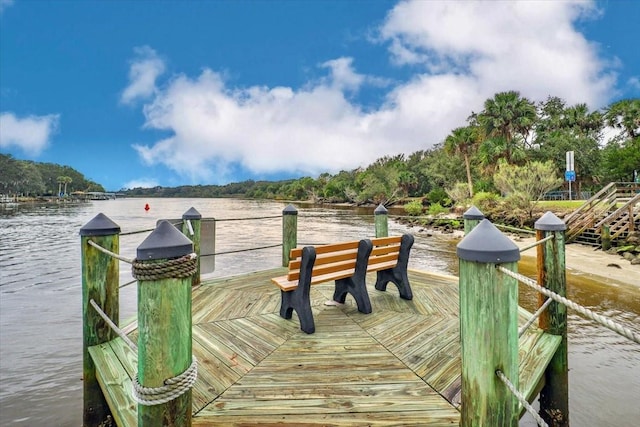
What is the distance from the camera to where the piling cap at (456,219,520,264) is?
1445 mm

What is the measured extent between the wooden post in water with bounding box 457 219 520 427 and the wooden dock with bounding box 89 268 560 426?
2.13ft

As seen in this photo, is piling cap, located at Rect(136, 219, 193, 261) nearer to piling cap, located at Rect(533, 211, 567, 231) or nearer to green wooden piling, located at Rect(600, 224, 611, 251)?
piling cap, located at Rect(533, 211, 567, 231)

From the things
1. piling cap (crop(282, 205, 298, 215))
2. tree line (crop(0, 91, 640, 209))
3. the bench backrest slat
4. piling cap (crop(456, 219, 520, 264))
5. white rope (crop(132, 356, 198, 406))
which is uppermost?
tree line (crop(0, 91, 640, 209))

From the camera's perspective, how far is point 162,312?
150 cm

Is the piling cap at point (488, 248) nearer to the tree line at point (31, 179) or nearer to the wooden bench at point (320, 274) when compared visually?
the wooden bench at point (320, 274)

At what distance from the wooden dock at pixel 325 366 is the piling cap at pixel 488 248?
1230 mm

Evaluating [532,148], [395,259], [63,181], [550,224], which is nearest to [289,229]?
[395,259]

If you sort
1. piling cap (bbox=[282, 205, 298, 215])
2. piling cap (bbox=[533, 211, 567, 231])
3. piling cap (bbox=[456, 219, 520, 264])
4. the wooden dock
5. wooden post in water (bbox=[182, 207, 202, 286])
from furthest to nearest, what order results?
piling cap (bbox=[282, 205, 298, 215])
wooden post in water (bbox=[182, 207, 202, 286])
piling cap (bbox=[533, 211, 567, 231])
the wooden dock
piling cap (bbox=[456, 219, 520, 264])

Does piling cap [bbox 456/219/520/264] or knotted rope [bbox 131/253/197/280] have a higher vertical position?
piling cap [bbox 456/219/520/264]

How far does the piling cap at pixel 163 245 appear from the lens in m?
1.46

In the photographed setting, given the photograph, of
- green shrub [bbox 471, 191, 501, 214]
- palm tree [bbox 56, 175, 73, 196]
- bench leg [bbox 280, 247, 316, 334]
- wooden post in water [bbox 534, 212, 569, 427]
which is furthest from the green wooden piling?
palm tree [bbox 56, 175, 73, 196]

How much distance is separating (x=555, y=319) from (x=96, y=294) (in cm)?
400

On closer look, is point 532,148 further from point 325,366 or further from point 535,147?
point 325,366

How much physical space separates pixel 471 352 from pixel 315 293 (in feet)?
11.4
